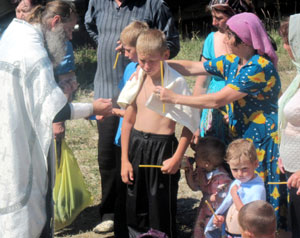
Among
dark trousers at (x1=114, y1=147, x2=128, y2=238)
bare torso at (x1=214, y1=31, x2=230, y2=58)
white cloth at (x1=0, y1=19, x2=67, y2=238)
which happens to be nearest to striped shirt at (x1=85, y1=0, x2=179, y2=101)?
bare torso at (x1=214, y1=31, x2=230, y2=58)

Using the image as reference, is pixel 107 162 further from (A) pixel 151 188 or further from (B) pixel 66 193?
(A) pixel 151 188

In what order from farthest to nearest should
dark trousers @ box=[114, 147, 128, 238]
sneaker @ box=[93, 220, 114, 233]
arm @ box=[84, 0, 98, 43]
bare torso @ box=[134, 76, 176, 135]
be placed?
1. arm @ box=[84, 0, 98, 43]
2. sneaker @ box=[93, 220, 114, 233]
3. dark trousers @ box=[114, 147, 128, 238]
4. bare torso @ box=[134, 76, 176, 135]

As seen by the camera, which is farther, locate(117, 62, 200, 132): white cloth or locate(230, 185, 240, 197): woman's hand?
locate(117, 62, 200, 132): white cloth

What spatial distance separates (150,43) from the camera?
12.4ft

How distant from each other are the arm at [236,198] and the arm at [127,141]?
70 cm

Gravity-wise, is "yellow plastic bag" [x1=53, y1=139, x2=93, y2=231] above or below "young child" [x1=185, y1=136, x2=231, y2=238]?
below

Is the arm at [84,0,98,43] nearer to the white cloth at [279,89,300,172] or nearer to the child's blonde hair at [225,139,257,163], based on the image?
the child's blonde hair at [225,139,257,163]

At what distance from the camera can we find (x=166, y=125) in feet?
13.0

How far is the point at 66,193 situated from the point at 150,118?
1318 mm

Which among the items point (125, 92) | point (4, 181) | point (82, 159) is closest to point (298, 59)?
point (125, 92)

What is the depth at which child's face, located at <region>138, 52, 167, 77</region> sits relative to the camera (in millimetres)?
3783

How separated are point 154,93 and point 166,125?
0.27 m

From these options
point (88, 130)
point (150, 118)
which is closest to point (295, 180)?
point (150, 118)

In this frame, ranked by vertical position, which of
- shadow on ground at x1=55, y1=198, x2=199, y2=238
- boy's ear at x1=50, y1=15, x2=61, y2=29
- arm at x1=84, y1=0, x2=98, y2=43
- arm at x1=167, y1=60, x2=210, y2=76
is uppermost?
arm at x1=84, y1=0, x2=98, y2=43
